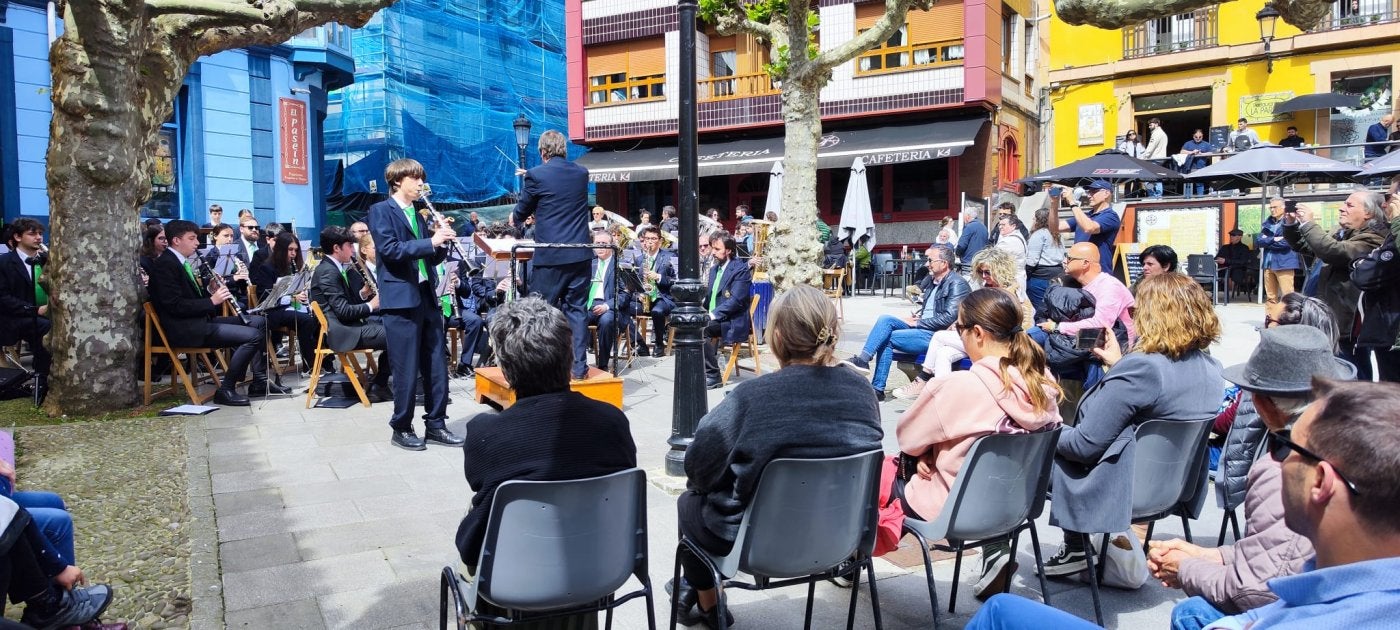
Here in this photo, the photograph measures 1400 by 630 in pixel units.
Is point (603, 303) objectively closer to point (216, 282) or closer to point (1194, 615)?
point (216, 282)

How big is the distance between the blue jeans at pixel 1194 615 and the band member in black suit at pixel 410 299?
4.57m

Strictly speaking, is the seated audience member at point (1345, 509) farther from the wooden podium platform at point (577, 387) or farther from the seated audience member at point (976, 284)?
the wooden podium platform at point (577, 387)

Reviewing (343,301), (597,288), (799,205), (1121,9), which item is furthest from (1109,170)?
(343,301)

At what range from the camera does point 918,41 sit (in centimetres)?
2191

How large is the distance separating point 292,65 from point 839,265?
11.6 meters

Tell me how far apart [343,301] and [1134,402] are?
605 cm

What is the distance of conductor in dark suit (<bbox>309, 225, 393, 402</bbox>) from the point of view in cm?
748

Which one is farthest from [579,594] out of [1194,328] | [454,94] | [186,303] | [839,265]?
[454,94]

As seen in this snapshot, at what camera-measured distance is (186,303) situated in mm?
7309

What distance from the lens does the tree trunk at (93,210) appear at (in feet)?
23.3

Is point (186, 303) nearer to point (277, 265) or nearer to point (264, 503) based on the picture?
point (277, 265)

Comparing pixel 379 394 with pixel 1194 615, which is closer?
pixel 1194 615

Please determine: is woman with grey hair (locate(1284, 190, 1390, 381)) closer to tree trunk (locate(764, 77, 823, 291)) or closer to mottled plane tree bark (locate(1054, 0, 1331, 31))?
mottled plane tree bark (locate(1054, 0, 1331, 31))

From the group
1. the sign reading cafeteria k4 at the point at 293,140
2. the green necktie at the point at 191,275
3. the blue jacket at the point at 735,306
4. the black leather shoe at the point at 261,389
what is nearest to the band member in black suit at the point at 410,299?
the green necktie at the point at 191,275
